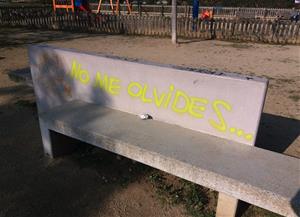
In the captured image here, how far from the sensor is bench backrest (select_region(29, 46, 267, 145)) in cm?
260

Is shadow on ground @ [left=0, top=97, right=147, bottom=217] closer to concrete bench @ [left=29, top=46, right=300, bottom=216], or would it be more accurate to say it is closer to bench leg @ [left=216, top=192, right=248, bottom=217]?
concrete bench @ [left=29, top=46, right=300, bottom=216]

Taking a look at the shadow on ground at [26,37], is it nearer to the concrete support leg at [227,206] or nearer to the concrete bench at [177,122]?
the concrete bench at [177,122]

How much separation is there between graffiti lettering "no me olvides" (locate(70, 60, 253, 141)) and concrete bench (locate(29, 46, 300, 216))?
0.01m

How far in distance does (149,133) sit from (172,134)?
23 cm

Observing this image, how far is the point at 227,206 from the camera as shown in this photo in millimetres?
2426

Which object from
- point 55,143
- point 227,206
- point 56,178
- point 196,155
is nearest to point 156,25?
point 55,143

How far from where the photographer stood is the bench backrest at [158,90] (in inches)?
102

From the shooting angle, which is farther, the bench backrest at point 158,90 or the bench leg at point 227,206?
the bench backrest at point 158,90

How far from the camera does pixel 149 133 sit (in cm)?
289

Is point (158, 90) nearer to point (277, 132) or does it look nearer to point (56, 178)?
point (56, 178)

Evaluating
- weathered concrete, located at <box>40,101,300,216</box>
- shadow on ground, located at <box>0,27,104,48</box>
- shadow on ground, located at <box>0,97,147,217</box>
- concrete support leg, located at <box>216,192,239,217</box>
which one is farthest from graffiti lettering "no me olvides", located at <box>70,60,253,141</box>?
shadow on ground, located at <box>0,27,104,48</box>

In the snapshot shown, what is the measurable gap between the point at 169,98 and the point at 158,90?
0.48 ft

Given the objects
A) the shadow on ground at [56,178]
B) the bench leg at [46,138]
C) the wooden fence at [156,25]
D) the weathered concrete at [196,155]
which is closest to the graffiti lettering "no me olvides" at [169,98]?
the weathered concrete at [196,155]

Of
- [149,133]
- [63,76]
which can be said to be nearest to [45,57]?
[63,76]
